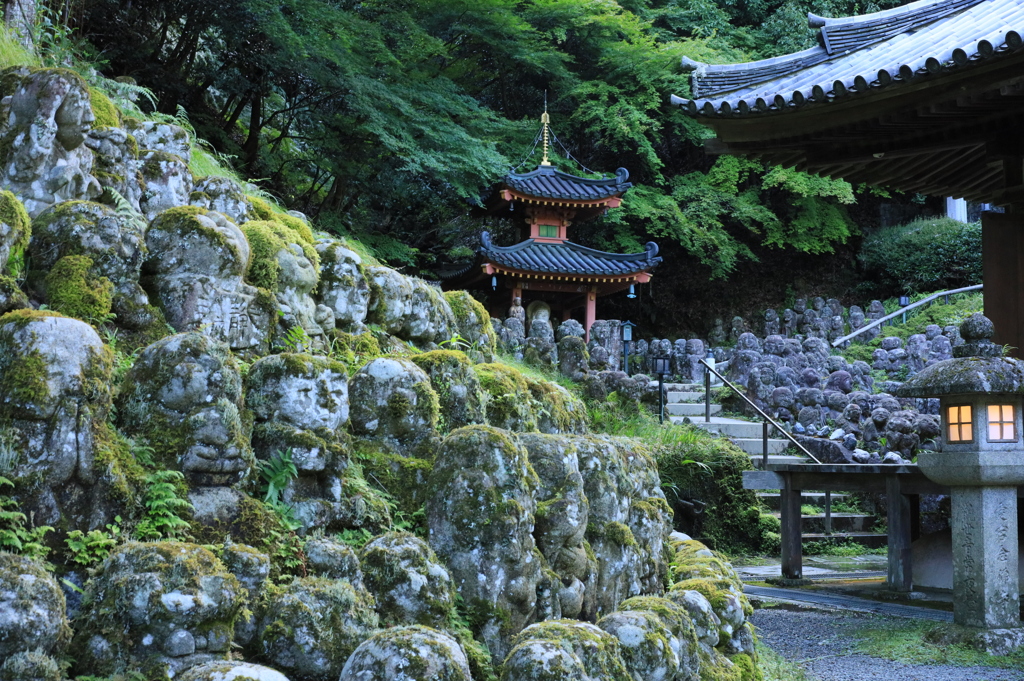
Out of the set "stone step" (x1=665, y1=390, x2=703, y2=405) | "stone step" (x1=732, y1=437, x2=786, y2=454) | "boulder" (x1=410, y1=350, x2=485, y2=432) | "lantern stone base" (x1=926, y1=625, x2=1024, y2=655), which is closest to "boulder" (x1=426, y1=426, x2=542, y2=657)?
"boulder" (x1=410, y1=350, x2=485, y2=432)

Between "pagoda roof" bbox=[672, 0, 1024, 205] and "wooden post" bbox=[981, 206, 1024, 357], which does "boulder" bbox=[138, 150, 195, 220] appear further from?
"wooden post" bbox=[981, 206, 1024, 357]

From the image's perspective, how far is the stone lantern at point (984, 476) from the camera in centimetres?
674

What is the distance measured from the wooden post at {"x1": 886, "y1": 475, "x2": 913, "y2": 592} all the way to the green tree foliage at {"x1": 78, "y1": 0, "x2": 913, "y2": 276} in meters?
9.49

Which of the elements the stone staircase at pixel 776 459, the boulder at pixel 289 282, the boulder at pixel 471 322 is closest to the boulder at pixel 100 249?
the boulder at pixel 289 282

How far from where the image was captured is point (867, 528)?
14.3 meters

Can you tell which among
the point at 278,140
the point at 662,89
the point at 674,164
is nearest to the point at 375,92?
the point at 278,140

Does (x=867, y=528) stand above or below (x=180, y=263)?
below

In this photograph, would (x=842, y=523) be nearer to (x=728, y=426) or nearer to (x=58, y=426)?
(x=728, y=426)

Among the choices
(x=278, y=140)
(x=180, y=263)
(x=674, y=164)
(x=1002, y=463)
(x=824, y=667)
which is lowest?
(x=824, y=667)

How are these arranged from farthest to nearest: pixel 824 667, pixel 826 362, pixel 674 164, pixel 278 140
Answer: pixel 674 164 → pixel 826 362 → pixel 278 140 → pixel 824 667

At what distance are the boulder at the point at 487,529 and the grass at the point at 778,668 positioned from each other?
2515mm

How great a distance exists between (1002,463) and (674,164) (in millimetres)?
24382

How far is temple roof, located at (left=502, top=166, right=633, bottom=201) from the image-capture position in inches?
856

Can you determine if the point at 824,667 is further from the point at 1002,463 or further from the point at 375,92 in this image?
the point at 375,92
